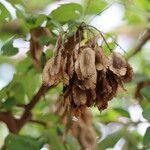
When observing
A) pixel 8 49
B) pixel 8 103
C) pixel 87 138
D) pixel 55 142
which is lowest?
pixel 87 138

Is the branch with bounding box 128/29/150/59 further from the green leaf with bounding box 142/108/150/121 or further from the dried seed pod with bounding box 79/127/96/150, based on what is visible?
the green leaf with bounding box 142/108/150/121

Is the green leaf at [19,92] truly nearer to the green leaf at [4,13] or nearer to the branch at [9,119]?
the branch at [9,119]

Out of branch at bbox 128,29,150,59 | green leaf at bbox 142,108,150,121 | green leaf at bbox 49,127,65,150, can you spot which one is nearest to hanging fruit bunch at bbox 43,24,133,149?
green leaf at bbox 142,108,150,121

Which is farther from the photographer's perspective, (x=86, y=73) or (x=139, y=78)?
(x=139, y=78)

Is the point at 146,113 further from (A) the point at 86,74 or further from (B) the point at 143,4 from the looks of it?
(B) the point at 143,4

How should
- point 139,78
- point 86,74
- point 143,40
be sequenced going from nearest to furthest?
point 86,74 < point 139,78 < point 143,40

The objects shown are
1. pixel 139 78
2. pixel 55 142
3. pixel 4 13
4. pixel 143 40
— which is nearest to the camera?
pixel 4 13

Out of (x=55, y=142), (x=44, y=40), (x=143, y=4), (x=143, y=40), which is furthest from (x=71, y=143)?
(x=143, y=4)

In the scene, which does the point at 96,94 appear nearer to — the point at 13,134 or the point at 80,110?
the point at 80,110
